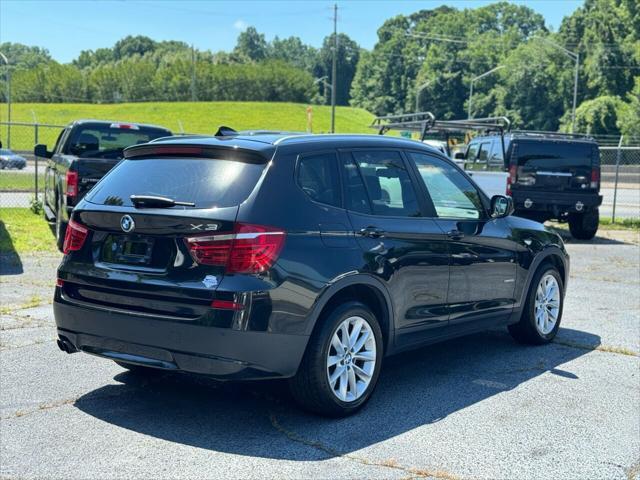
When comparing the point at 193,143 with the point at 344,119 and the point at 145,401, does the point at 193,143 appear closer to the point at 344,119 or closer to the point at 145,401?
the point at 145,401

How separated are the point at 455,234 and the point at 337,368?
164 centimetres

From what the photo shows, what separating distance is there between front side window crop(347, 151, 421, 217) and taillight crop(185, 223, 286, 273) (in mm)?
987

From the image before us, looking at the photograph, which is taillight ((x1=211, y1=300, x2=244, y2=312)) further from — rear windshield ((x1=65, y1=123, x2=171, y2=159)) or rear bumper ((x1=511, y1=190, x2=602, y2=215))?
rear bumper ((x1=511, y1=190, x2=602, y2=215))

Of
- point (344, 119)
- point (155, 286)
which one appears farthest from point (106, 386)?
point (344, 119)

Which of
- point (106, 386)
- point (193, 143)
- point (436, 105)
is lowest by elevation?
point (106, 386)

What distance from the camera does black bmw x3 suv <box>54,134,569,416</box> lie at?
4.41 metres

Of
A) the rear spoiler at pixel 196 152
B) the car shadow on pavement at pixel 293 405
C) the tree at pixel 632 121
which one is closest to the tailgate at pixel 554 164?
the car shadow on pavement at pixel 293 405

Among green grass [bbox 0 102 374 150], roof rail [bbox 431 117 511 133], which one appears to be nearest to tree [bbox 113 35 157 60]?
green grass [bbox 0 102 374 150]

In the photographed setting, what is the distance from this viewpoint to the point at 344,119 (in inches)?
3504

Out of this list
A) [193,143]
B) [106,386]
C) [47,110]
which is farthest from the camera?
[47,110]

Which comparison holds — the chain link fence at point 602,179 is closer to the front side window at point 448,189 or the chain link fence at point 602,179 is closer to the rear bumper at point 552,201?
the rear bumper at point 552,201

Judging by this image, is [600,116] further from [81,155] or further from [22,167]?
[81,155]

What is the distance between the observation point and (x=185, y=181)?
477cm

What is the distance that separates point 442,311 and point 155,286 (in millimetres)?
2291
